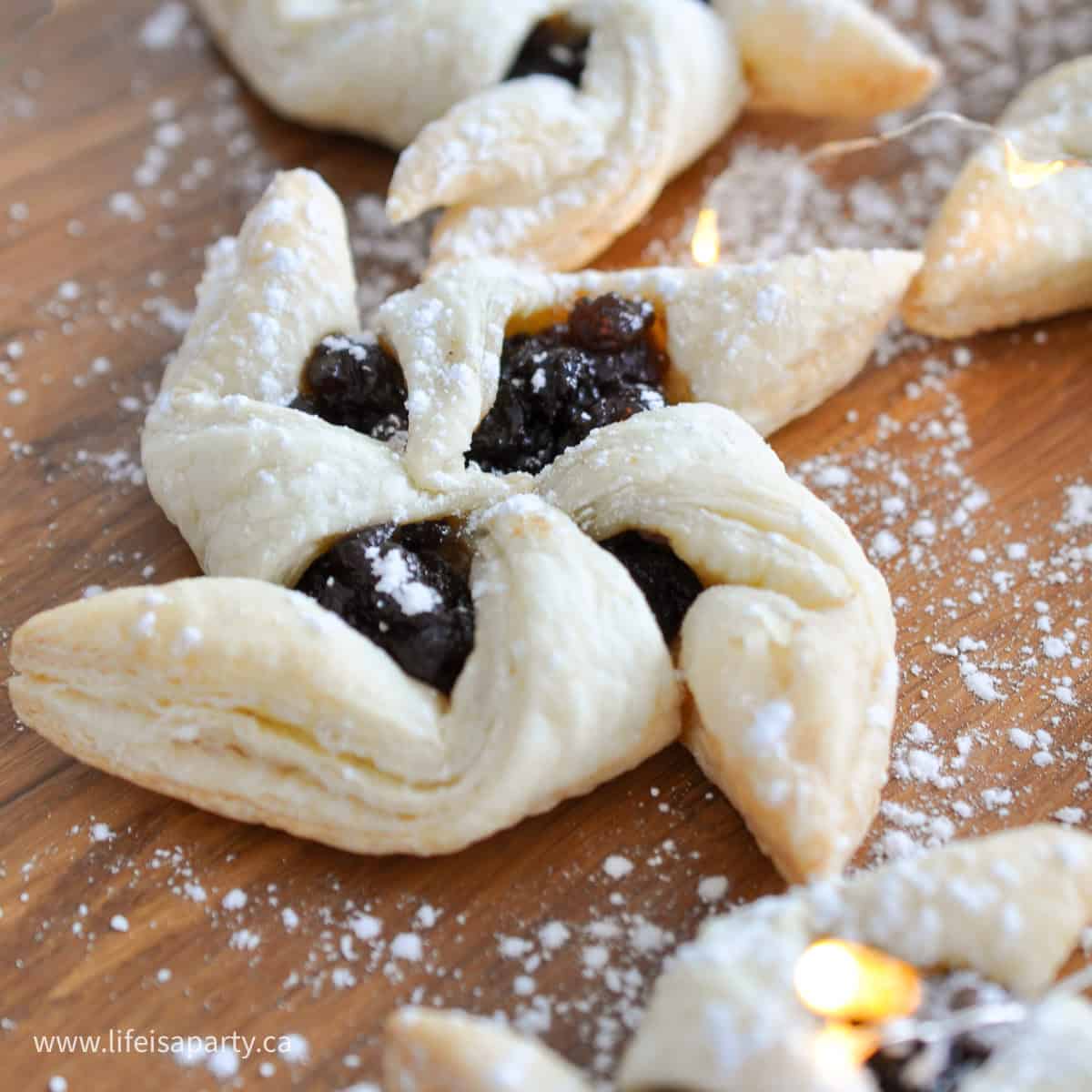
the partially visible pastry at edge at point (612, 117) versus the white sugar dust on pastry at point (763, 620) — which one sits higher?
the partially visible pastry at edge at point (612, 117)

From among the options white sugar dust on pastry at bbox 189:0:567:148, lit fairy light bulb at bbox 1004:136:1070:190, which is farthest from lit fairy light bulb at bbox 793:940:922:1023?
white sugar dust on pastry at bbox 189:0:567:148

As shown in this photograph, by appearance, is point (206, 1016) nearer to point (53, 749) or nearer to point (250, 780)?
point (250, 780)

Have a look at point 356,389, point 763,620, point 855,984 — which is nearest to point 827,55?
point 356,389

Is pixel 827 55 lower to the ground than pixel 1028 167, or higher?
higher

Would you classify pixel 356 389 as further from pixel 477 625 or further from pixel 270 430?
pixel 477 625

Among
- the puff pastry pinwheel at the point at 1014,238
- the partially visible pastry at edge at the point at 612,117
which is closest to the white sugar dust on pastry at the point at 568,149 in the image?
the partially visible pastry at edge at the point at 612,117

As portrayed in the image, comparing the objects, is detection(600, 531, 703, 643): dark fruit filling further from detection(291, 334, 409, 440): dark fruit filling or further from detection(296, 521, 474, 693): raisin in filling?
detection(291, 334, 409, 440): dark fruit filling

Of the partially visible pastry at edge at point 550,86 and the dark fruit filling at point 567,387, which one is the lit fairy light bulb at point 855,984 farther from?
the partially visible pastry at edge at point 550,86
